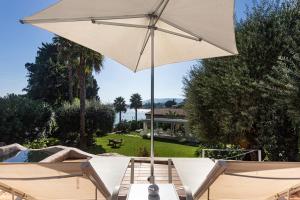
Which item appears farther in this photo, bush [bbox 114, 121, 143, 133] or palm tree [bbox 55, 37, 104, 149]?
bush [bbox 114, 121, 143, 133]

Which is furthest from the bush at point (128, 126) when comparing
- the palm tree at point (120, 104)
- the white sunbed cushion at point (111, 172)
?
the white sunbed cushion at point (111, 172)

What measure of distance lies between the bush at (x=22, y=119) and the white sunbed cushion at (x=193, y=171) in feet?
56.1

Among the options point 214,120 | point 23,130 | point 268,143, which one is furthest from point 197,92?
point 23,130

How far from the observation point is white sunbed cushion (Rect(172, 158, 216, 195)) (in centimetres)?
366

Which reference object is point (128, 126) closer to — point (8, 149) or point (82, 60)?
point (82, 60)

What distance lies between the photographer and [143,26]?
4.46 m

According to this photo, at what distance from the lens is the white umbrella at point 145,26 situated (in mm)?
3754

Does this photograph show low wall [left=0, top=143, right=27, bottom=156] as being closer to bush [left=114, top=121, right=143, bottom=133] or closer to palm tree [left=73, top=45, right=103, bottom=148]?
palm tree [left=73, top=45, right=103, bottom=148]

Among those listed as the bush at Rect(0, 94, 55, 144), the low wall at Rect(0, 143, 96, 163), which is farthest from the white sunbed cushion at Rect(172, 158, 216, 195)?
the bush at Rect(0, 94, 55, 144)

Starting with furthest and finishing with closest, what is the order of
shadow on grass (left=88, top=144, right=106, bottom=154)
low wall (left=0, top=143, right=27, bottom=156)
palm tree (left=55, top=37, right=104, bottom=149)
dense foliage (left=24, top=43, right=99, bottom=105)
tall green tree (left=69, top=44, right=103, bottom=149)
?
1. dense foliage (left=24, top=43, right=99, bottom=105)
2. shadow on grass (left=88, top=144, right=106, bottom=154)
3. tall green tree (left=69, top=44, right=103, bottom=149)
4. palm tree (left=55, top=37, right=104, bottom=149)
5. low wall (left=0, top=143, right=27, bottom=156)

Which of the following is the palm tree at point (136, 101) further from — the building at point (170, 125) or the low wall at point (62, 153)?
the low wall at point (62, 153)

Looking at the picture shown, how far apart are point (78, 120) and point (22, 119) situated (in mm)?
5930

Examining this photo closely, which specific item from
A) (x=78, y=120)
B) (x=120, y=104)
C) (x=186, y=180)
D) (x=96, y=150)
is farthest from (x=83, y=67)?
(x=120, y=104)

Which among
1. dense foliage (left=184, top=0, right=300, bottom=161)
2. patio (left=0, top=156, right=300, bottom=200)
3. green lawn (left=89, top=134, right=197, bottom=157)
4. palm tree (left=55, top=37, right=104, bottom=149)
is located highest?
Answer: palm tree (left=55, top=37, right=104, bottom=149)
